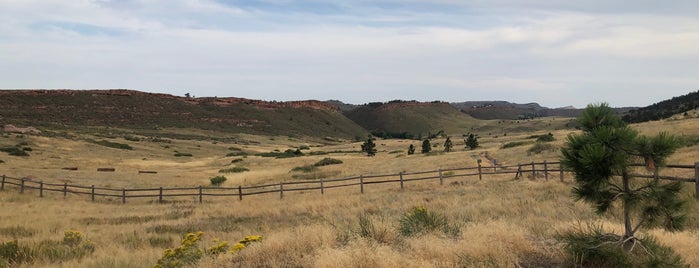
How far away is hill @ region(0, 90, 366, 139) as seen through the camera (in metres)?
97.5

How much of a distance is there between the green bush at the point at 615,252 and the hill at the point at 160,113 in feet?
291

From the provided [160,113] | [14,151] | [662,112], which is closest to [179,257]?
[14,151]

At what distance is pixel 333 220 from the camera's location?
42.3ft

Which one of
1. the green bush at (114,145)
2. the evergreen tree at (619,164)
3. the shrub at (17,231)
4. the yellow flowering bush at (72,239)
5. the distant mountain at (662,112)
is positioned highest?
the distant mountain at (662,112)

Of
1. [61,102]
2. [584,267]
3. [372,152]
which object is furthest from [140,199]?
[61,102]

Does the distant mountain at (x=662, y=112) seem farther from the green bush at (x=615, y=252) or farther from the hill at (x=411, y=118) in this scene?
the green bush at (x=615, y=252)

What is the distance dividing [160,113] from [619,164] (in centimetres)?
11832

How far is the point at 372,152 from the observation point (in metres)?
56.5

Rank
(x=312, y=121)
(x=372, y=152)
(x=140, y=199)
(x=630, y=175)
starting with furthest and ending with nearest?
(x=312, y=121) < (x=372, y=152) < (x=140, y=199) < (x=630, y=175)

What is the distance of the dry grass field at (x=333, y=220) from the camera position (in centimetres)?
657

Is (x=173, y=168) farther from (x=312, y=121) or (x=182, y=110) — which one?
(x=312, y=121)

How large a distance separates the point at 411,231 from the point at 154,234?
27.7 ft

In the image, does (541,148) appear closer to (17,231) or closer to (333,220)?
(333,220)

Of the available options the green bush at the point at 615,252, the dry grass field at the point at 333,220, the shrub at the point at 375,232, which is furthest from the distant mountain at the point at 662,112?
the green bush at the point at 615,252
